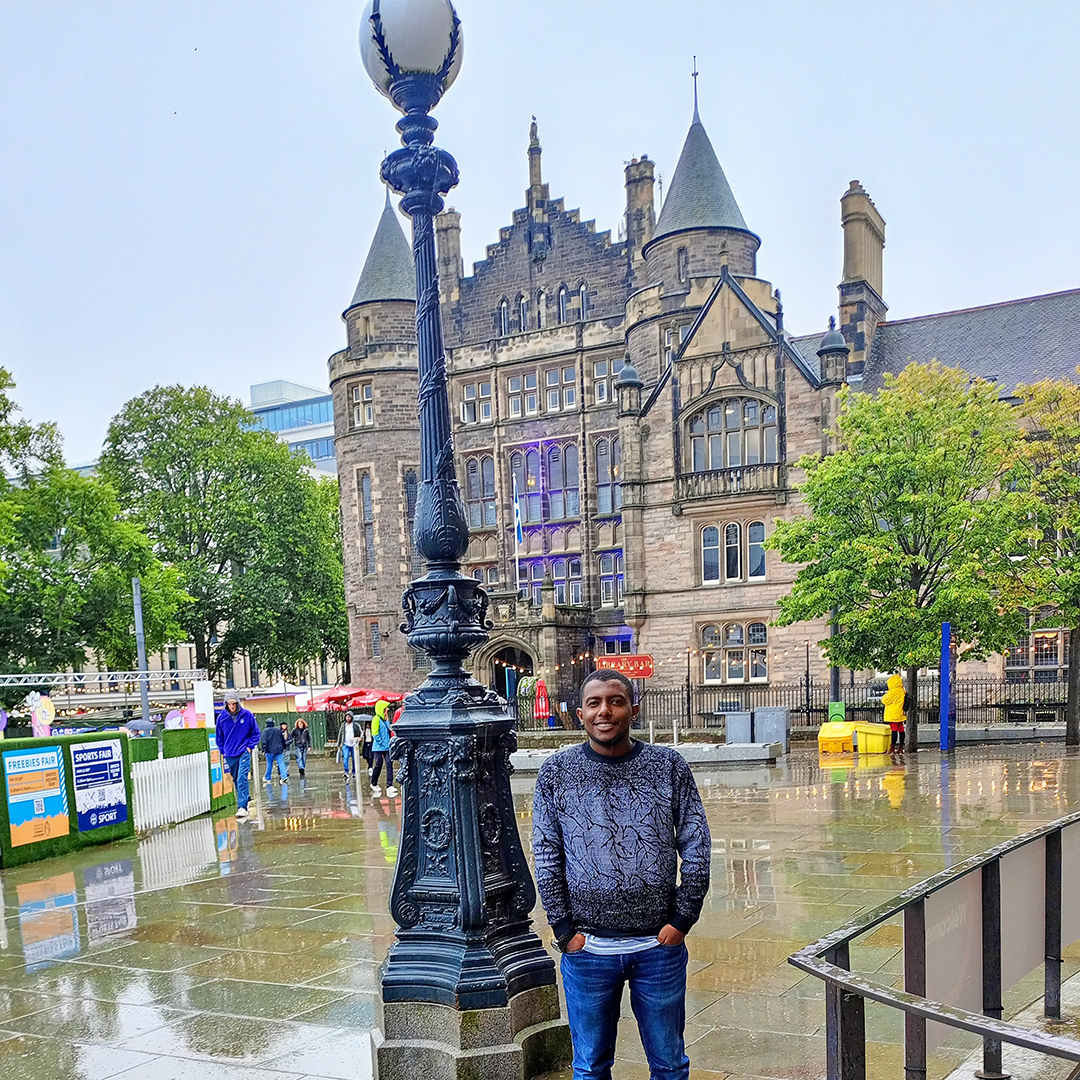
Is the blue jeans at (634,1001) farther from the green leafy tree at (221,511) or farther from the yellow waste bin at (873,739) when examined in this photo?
the green leafy tree at (221,511)

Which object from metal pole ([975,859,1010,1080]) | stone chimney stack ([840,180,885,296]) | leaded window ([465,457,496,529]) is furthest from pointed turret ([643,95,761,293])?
metal pole ([975,859,1010,1080])

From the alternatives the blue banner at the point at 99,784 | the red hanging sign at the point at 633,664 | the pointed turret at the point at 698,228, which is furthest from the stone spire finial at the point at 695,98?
the blue banner at the point at 99,784

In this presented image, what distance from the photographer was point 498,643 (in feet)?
124

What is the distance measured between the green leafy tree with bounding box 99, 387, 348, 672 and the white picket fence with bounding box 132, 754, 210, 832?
26.7m

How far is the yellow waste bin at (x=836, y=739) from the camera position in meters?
23.2

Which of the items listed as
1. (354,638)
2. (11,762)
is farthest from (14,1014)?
(354,638)

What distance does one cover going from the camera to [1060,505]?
2425cm

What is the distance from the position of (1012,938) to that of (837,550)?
19.7 metres

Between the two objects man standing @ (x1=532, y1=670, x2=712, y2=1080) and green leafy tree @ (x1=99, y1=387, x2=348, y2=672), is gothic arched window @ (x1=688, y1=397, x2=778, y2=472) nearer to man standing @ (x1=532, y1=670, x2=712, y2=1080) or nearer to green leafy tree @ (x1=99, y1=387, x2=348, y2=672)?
green leafy tree @ (x1=99, y1=387, x2=348, y2=672)

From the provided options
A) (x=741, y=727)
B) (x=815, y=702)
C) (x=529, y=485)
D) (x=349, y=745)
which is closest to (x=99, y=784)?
(x=349, y=745)

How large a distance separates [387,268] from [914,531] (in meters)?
27.9

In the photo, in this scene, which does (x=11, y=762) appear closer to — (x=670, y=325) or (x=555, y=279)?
(x=670, y=325)

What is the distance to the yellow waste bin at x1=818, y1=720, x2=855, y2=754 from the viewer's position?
23.2 m

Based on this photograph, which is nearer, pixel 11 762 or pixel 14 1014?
pixel 14 1014
